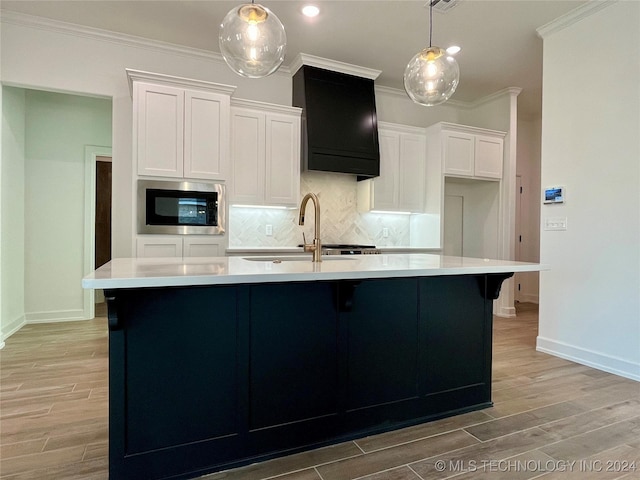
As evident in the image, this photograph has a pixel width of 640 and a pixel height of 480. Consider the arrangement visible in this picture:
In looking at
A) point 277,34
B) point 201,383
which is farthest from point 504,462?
A: point 277,34

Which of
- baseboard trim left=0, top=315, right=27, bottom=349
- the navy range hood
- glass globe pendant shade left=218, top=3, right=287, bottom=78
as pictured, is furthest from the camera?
the navy range hood

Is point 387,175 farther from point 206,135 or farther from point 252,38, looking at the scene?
point 252,38

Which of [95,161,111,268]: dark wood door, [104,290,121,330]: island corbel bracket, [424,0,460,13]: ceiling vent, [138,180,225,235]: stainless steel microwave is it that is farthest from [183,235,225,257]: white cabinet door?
[95,161,111,268]: dark wood door

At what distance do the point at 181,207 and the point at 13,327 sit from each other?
7.89 feet

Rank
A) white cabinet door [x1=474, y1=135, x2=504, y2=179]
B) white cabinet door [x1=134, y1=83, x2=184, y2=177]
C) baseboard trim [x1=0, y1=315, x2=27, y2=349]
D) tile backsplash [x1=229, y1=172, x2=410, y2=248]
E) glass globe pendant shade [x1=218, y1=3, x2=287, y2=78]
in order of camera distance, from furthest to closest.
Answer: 1. white cabinet door [x1=474, y1=135, x2=504, y2=179]
2. tile backsplash [x1=229, y1=172, x2=410, y2=248]
3. baseboard trim [x1=0, y1=315, x2=27, y2=349]
4. white cabinet door [x1=134, y1=83, x2=184, y2=177]
5. glass globe pendant shade [x1=218, y1=3, x2=287, y2=78]

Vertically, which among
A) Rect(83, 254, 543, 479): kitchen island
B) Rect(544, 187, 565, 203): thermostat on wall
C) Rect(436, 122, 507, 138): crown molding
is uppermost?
Rect(436, 122, 507, 138): crown molding

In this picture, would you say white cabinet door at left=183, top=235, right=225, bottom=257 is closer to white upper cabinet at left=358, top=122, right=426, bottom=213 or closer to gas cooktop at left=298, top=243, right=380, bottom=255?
gas cooktop at left=298, top=243, right=380, bottom=255

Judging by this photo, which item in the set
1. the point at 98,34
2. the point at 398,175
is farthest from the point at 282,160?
the point at 98,34

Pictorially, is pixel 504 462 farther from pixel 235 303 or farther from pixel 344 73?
pixel 344 73

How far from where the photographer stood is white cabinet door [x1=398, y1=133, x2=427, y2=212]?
4.89m

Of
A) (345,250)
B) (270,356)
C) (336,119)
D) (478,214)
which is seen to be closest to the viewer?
(270,356)

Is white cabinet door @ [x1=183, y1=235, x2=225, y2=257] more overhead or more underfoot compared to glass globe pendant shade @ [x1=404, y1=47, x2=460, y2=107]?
more underfoot

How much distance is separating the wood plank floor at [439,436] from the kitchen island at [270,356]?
0.14 meters

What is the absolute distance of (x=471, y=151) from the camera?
5.00 m
